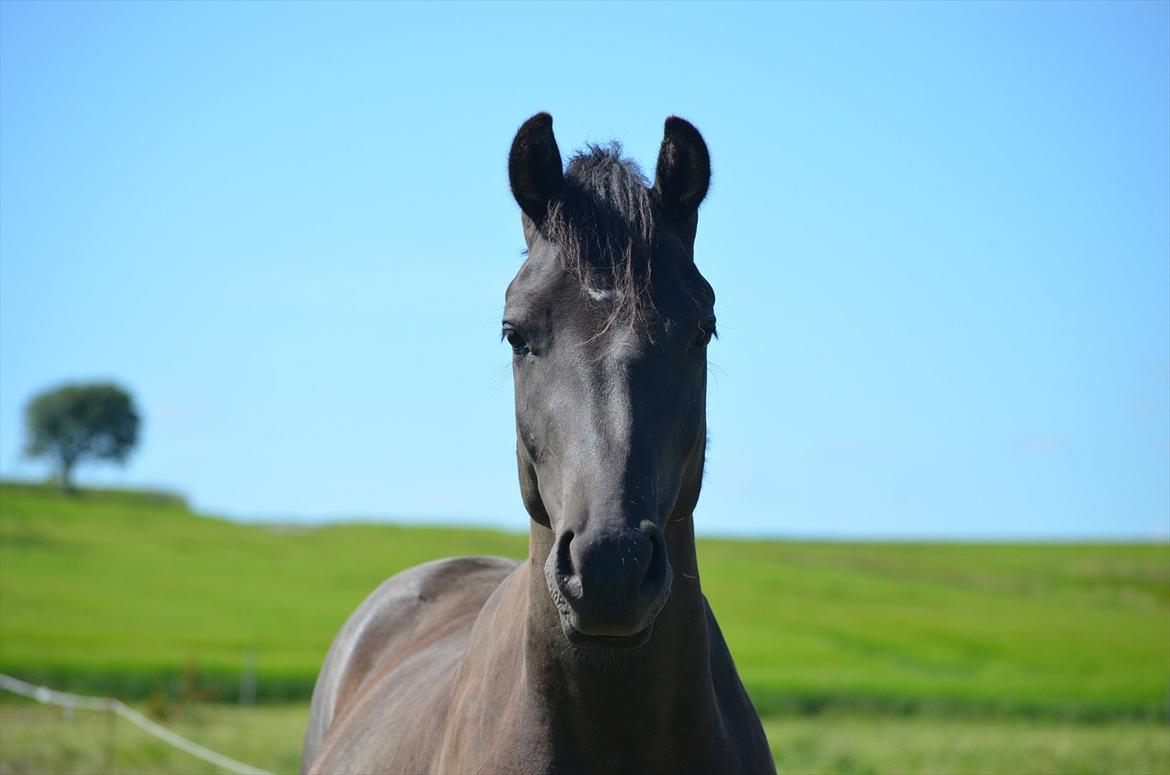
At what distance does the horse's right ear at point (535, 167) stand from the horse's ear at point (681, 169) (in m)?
0.29

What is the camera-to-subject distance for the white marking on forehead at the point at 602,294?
2770mm

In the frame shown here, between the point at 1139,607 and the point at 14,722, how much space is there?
45.9 metres

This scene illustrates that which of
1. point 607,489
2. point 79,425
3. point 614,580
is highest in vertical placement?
point 79,425

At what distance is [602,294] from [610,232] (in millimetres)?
195

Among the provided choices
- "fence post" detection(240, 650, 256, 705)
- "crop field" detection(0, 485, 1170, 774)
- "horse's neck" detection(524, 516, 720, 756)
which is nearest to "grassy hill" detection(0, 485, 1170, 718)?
"crop field" detection(0, 485, 1170, 774)

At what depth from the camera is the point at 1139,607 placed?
49000mm

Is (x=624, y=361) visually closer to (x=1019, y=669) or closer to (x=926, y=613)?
(x=1019, y=669)

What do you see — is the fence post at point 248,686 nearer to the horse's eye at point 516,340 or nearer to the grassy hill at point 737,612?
the grassy hill at point 737,612

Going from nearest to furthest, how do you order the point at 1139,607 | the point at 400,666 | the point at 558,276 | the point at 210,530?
1. the point at 558,276
2. the point at 400,666
3. the point at 1139,607
4. the point at 210,530

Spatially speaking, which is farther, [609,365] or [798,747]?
[798,747]

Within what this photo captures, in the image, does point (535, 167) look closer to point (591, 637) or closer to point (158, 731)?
point (591, 637)

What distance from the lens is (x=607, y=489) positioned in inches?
96.6

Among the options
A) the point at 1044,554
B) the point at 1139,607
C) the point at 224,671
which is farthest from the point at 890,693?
the point at 1044,554

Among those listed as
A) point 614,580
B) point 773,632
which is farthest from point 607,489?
point 773,632
